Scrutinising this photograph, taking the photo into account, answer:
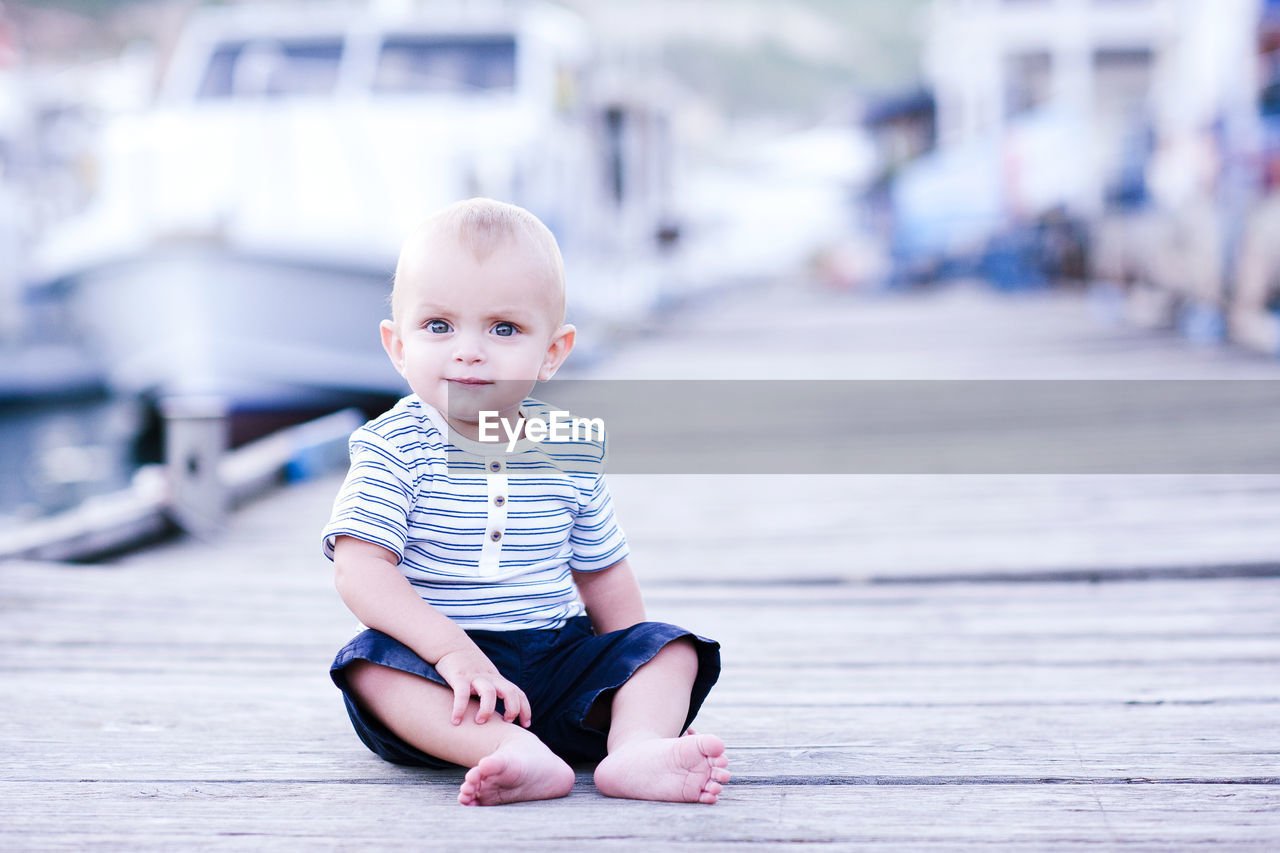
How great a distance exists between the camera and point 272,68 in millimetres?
8648

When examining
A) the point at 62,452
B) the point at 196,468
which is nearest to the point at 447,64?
the point at 62,452

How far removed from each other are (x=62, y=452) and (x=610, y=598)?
1029 cm

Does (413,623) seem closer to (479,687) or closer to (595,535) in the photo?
(479,687)

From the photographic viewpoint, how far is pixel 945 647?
2404mm

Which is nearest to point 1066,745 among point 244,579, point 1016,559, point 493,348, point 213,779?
point 493,348

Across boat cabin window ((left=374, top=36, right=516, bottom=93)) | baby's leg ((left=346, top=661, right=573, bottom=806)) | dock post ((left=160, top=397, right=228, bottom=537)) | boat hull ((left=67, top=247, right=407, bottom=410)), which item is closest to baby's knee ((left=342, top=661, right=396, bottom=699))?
baby's leg ((left=346, top=661, right=573, bottom=806))

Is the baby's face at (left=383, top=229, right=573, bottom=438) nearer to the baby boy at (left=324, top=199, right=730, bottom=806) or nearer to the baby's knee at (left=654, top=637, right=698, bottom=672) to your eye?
the baby boy at (left=324, top=199, right=730, bottom=806)

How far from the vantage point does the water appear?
9.00 meters

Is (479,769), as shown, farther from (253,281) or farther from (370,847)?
(253,281)

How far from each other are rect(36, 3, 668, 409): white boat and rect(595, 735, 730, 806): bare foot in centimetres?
630

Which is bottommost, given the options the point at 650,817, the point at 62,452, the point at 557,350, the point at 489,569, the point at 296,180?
the point at 62,452

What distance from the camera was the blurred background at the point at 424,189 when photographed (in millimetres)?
7812

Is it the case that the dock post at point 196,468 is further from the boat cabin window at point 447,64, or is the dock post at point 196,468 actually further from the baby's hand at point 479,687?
the boat cabin window at point 447,64

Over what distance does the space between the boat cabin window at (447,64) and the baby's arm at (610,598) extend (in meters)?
7.58
